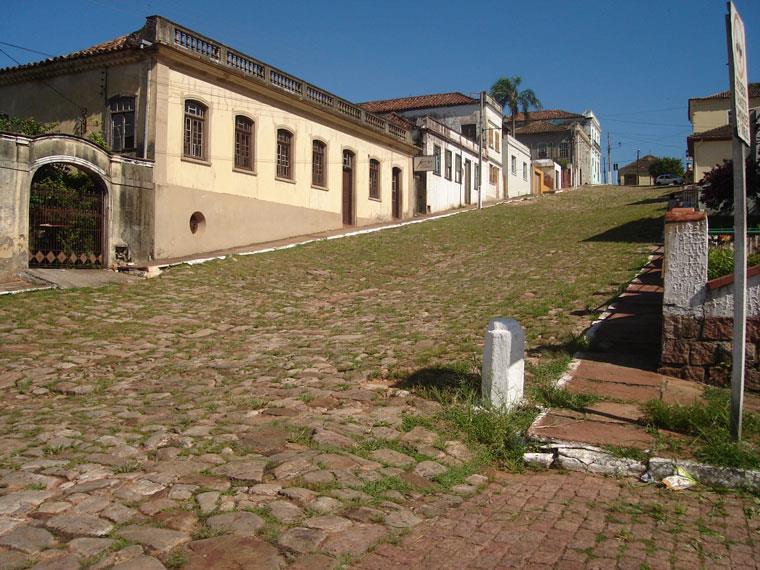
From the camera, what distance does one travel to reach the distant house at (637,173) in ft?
235

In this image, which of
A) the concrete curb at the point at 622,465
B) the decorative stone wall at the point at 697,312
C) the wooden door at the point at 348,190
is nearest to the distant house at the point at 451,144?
the wooden door at the point at 348,190

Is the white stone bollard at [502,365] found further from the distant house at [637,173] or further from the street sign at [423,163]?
the distant house at [637,173]

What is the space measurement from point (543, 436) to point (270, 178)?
1731 cm

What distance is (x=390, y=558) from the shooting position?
321cm

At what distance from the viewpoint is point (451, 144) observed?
3575cm

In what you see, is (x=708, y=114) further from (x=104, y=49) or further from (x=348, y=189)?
(x=104, y=49)

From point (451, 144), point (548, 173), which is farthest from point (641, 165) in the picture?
point (451, 144)

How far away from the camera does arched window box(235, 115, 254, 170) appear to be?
19766mm

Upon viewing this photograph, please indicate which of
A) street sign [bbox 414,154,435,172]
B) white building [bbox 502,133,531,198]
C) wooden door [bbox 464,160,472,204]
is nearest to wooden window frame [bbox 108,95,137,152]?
street sign [bbox 414,154,435,172]

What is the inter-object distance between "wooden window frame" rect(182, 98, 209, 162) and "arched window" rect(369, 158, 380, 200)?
33.6 ft

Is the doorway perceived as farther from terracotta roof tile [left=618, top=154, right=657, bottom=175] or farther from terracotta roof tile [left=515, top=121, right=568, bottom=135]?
terracotta roof tile [left=618, top=154, right=657, bottom=175]

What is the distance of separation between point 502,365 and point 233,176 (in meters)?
15.4

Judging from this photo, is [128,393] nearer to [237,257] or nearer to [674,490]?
[674,490]

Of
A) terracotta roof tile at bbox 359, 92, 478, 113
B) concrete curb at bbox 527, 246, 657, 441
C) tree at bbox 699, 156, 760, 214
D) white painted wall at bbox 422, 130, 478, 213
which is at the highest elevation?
terracotta roof tile at bbox 359, 92, 478, 113
